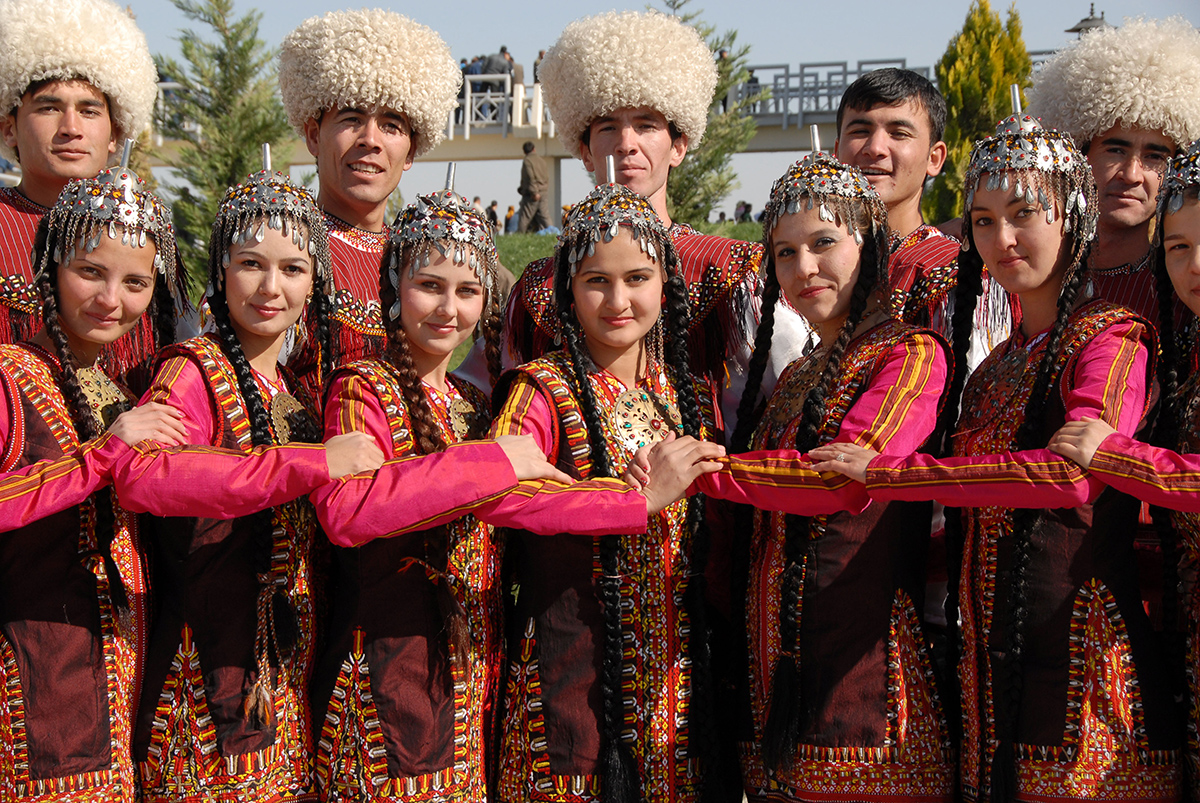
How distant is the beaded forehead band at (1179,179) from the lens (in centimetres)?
298

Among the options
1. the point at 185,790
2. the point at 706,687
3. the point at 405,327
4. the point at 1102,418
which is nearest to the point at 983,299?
the point at 1102,418

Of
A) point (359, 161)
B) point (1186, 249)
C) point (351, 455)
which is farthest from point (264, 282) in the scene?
point (1186, 249)

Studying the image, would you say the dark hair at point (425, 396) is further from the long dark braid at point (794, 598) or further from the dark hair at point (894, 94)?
the dark hair at point (894, 94)

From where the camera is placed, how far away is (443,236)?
331 centimetres

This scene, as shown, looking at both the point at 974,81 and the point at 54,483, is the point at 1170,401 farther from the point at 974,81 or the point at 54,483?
the point at 974,81

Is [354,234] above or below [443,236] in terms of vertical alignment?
above

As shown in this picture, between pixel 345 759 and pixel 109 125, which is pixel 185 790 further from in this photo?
pixel 109 125

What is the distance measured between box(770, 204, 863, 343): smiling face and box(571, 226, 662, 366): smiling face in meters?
0.41

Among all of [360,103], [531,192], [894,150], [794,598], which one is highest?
[531,192]

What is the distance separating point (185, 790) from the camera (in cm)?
299

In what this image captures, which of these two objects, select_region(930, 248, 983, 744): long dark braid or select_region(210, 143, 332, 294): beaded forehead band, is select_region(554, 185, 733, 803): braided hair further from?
select_region(210, 143, 332, 294): beaded forehead band

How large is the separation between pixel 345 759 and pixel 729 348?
74.5 inches

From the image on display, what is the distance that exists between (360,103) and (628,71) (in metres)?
1.11

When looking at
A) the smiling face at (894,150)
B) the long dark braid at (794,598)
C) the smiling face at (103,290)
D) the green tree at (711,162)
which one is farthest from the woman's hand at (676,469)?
the green tree at (711,162)
